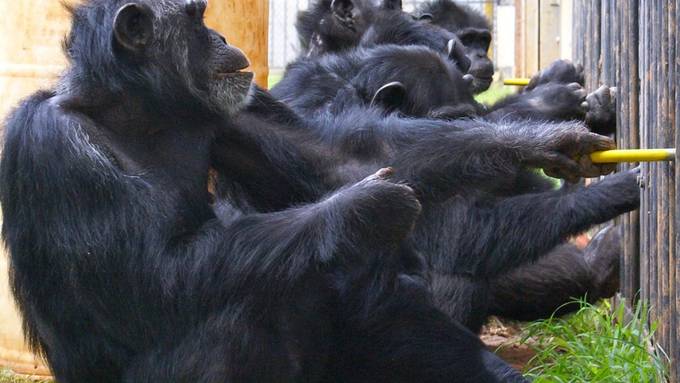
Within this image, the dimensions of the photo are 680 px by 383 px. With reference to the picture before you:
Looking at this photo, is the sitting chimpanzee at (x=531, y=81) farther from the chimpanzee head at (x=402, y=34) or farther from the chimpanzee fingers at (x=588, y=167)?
the chimpanzee fingers at (x=588, y=167)

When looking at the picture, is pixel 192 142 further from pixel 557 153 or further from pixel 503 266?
pixel 503 266

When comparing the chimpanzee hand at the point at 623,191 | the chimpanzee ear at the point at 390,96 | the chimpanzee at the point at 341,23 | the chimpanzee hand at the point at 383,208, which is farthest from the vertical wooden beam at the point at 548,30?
the chimpanzee hand at the point at 383,208

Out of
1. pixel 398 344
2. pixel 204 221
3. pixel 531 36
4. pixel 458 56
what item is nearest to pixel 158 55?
pixel 204 221

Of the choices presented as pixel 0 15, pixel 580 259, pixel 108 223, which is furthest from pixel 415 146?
pixel 0 15

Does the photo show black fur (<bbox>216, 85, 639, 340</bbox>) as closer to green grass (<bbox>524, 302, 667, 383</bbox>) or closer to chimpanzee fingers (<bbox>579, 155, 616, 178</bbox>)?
chimpanzee fingers (<bbox>579, 155, 616, 178</bbox>)

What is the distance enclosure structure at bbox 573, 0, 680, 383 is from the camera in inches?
193

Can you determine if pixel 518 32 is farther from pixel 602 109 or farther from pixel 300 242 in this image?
pixel 300 242

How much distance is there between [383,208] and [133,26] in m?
1.31

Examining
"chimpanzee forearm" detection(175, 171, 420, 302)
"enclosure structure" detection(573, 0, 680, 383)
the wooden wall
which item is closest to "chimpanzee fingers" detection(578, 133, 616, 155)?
"enclosure structure" detection(573, 0, 680, 383)

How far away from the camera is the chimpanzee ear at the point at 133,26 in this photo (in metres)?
4.73

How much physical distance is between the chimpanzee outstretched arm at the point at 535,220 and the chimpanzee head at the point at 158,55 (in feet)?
6.09

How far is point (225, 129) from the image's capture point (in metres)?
5.28

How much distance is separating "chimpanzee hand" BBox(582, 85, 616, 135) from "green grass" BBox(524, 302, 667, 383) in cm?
108

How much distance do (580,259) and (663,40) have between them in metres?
2.47
